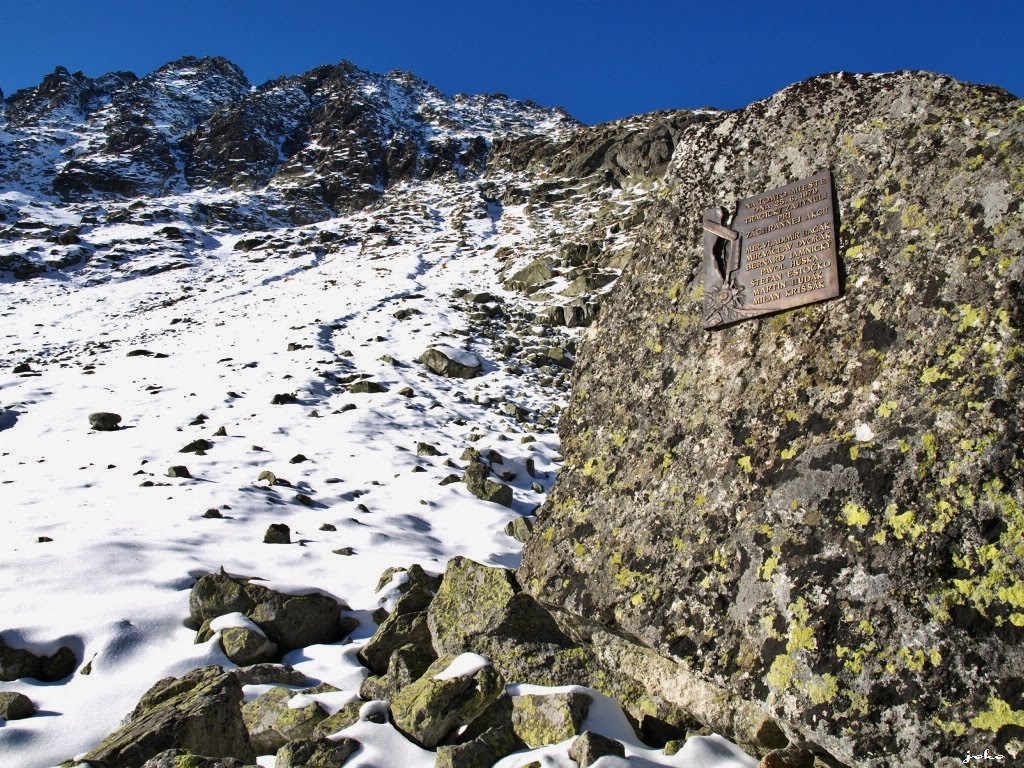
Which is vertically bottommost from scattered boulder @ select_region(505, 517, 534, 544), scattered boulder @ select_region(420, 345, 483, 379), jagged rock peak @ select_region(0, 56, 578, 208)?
scattered boulder @ select_region(505, 517, 534, 544)

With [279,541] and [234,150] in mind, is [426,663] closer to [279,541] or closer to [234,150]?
[279,541]

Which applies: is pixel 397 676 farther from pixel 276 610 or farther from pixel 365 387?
pixel 365 387

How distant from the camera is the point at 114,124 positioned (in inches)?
4119

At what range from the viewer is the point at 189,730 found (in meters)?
3.62

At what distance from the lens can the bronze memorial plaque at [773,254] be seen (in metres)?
3.70

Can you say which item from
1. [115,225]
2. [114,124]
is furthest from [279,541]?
[114,124]

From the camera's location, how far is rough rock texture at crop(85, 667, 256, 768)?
136 inches

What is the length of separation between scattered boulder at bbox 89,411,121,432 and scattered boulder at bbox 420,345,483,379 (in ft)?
28.4

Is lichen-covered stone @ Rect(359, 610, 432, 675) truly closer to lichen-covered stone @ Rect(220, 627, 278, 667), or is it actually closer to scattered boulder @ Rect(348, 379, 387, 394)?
lichen-covered stone @ Rect(220, 627, 278, 667)

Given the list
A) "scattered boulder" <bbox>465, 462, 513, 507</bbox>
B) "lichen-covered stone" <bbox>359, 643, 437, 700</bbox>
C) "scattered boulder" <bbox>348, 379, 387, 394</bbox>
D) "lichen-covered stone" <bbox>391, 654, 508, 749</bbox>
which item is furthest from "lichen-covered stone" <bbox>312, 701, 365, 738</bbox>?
"scattered boulder" <bbox>348, 379, 387, 394</bbox>

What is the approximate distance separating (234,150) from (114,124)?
77.5 feet

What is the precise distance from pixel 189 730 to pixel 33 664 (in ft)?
8.12

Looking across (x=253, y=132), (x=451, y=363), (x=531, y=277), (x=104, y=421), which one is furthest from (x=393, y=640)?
(x=253, y=132)

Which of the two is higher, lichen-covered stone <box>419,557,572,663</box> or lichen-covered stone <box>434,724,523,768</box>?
lichen-covered stone <box>419,557,572,663</box>
